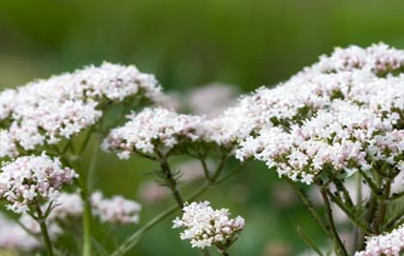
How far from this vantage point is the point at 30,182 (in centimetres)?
466

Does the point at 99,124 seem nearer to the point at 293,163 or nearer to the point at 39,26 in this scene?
the point at 293,163

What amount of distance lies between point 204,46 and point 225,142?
12.1 m

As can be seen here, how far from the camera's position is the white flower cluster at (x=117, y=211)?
6065 millimetres

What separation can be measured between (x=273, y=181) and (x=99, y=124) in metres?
4.24

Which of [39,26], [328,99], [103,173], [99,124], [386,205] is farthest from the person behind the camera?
[39,26]

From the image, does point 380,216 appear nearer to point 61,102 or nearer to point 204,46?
point 61,102

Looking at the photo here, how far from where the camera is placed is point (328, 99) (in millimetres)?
5133

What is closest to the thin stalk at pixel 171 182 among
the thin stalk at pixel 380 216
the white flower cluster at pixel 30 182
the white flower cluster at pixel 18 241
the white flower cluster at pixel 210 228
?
the white flower cluster at pixel 30 182

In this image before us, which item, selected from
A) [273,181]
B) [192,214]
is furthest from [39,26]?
[192,214]

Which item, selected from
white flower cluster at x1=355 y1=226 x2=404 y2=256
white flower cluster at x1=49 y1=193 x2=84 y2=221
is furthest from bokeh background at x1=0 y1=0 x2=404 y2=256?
white flower cluster at x1=355 y1=226 x2=404 y2=256

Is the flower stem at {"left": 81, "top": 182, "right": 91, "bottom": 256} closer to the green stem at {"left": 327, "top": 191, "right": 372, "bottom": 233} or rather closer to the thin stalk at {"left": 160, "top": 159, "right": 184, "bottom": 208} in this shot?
the thin stalk at {"left": 160, "top": 159, "right": 184, "bottom": 208}

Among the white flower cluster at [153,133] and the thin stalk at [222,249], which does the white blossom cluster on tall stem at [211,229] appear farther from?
the white flower cluster at [153,133]

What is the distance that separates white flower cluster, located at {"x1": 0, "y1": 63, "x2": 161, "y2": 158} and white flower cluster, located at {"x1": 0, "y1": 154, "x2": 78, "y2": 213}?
0.48m

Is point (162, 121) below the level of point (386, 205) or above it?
above
